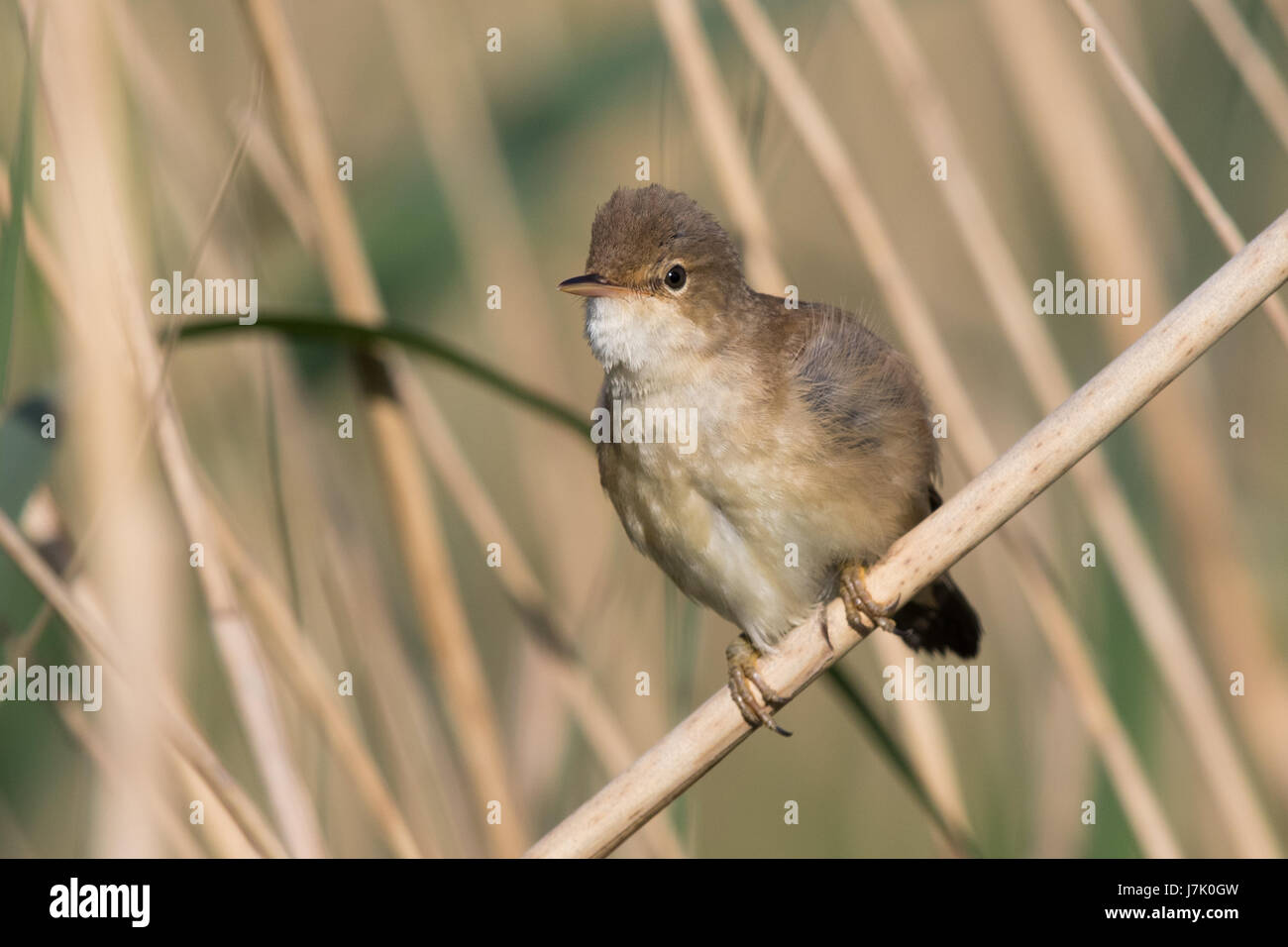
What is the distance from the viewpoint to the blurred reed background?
1913 mm

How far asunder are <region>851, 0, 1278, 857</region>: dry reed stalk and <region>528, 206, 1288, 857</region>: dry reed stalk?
794 mm

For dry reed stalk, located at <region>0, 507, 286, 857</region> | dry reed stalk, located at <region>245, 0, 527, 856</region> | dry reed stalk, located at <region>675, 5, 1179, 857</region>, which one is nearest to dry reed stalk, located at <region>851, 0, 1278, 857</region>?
dry reed stalk, located at <region>675, 5, 1179, 857</region>

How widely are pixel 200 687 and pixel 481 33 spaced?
208 centimetres

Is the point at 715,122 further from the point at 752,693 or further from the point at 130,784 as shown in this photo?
the point at 130,784

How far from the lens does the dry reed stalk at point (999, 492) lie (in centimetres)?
180

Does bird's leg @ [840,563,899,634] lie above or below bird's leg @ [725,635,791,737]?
above

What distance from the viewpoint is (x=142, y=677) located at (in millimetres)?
1766

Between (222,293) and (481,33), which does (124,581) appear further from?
(481,33)

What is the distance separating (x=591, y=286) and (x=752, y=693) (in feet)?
2.84
